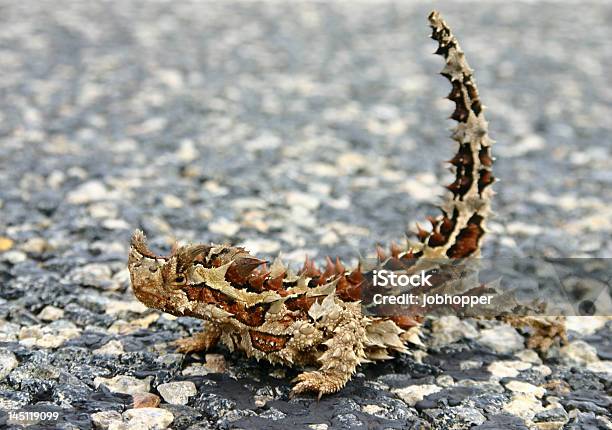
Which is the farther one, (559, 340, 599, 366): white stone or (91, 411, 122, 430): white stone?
(559, 340, 599, 366): white stone

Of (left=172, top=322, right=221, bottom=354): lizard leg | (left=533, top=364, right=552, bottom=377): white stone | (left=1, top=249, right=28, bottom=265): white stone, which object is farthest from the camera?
(left=1, top=249, right=28, bottom=265): white stone

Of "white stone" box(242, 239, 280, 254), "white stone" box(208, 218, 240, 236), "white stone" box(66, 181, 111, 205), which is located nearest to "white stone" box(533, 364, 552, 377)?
"white stone" box(242, 239, 280, 254)

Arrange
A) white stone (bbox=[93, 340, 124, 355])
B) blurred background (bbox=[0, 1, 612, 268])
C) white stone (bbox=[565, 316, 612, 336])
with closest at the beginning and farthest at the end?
white stone (bbox=[93, 340, 124, 355]), white stone (bbox=[565, 316, 612, 336]), blurred background (bbox=[0, 1, 612, 268])

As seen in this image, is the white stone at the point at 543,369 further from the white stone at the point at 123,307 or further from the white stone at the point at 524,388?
the white stone at the point at 123,307

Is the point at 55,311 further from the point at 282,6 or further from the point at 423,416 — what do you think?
the point at 282,6

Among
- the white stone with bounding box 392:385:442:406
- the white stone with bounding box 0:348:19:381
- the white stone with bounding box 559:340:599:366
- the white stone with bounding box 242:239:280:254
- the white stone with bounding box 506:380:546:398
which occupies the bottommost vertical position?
the white stone with bounding box 506:380:546:398

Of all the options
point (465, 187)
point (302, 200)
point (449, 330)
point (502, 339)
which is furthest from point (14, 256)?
point (502, 339)

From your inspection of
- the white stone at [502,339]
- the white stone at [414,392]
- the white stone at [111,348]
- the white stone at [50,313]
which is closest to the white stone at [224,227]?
the white stone at [50,313]

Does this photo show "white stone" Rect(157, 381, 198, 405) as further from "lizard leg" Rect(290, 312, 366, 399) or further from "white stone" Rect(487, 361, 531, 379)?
"white stone" Rect(487, 361, 531, 379)
